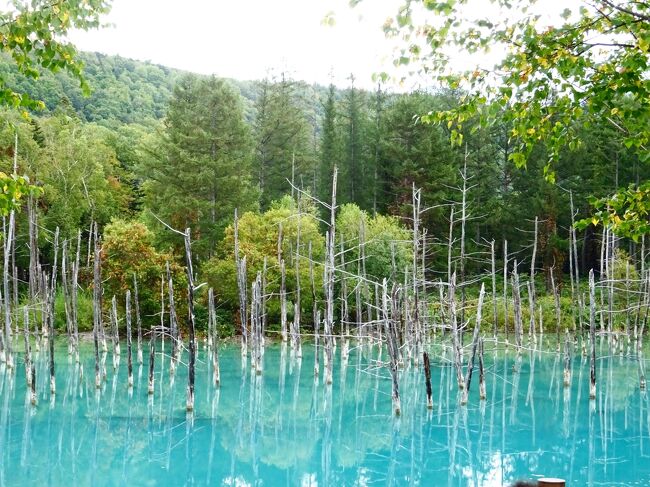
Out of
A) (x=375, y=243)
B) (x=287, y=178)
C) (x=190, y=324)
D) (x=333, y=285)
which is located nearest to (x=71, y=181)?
(x=287, y=178)

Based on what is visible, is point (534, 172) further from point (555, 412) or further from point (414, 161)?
point (555, 412)

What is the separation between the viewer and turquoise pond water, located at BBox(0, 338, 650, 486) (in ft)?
36.5

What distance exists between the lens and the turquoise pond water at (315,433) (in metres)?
11.1

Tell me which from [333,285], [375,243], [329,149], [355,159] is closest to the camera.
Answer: [333,285]

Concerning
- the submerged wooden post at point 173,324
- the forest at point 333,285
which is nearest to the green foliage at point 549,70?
the forest at point 333,285

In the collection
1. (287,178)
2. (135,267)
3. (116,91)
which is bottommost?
(135,267)

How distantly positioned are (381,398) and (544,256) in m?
22.4

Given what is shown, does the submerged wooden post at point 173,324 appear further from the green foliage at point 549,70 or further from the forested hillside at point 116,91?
the forested hillside at point 116,91

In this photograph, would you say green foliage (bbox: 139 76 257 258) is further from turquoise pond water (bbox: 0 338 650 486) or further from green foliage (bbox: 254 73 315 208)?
turquoise pond water (bbox: 0 338 650 486)

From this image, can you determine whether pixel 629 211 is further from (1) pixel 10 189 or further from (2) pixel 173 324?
(2) pixel 173 324

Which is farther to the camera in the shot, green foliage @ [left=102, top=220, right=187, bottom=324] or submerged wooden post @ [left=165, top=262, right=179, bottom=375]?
green foliage @ [left=102, top=220, right=187, bottom=324]

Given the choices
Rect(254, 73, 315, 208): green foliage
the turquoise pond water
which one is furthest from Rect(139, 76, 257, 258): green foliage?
the turquoise pond water

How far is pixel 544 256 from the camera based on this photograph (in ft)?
124

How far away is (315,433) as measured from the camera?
557 inches
